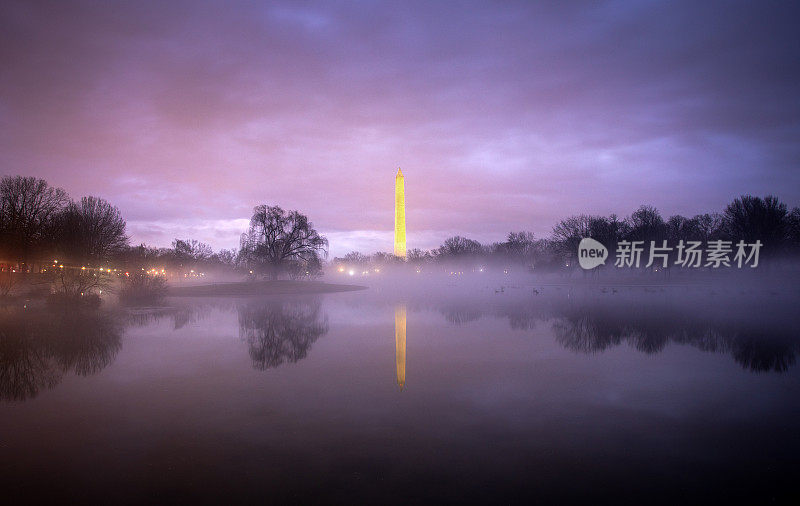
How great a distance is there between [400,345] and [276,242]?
56046 mm

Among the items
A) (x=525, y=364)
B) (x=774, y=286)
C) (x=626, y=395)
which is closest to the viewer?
(x=626, y=395)

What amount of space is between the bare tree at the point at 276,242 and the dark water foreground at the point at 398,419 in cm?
4944

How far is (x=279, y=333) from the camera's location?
916 inches

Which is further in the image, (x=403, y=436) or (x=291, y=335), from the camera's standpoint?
(x=291, y=335)

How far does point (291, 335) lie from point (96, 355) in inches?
333

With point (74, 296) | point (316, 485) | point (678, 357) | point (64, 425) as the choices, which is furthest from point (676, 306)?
point (74, 296)

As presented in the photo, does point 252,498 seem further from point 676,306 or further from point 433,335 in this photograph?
point 676,306

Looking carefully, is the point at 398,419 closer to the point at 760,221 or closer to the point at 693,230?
the point at 760,221

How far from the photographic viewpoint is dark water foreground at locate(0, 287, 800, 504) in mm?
6957

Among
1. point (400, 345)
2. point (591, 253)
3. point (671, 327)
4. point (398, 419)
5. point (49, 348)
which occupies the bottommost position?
point (671, 327)

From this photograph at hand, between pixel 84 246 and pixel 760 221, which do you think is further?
pixel 760 221

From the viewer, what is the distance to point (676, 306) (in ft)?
126

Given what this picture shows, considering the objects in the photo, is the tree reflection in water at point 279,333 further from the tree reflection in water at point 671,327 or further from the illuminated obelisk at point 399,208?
the illuminated obelisk at point 399,208

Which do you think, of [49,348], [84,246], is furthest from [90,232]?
[49,348]
